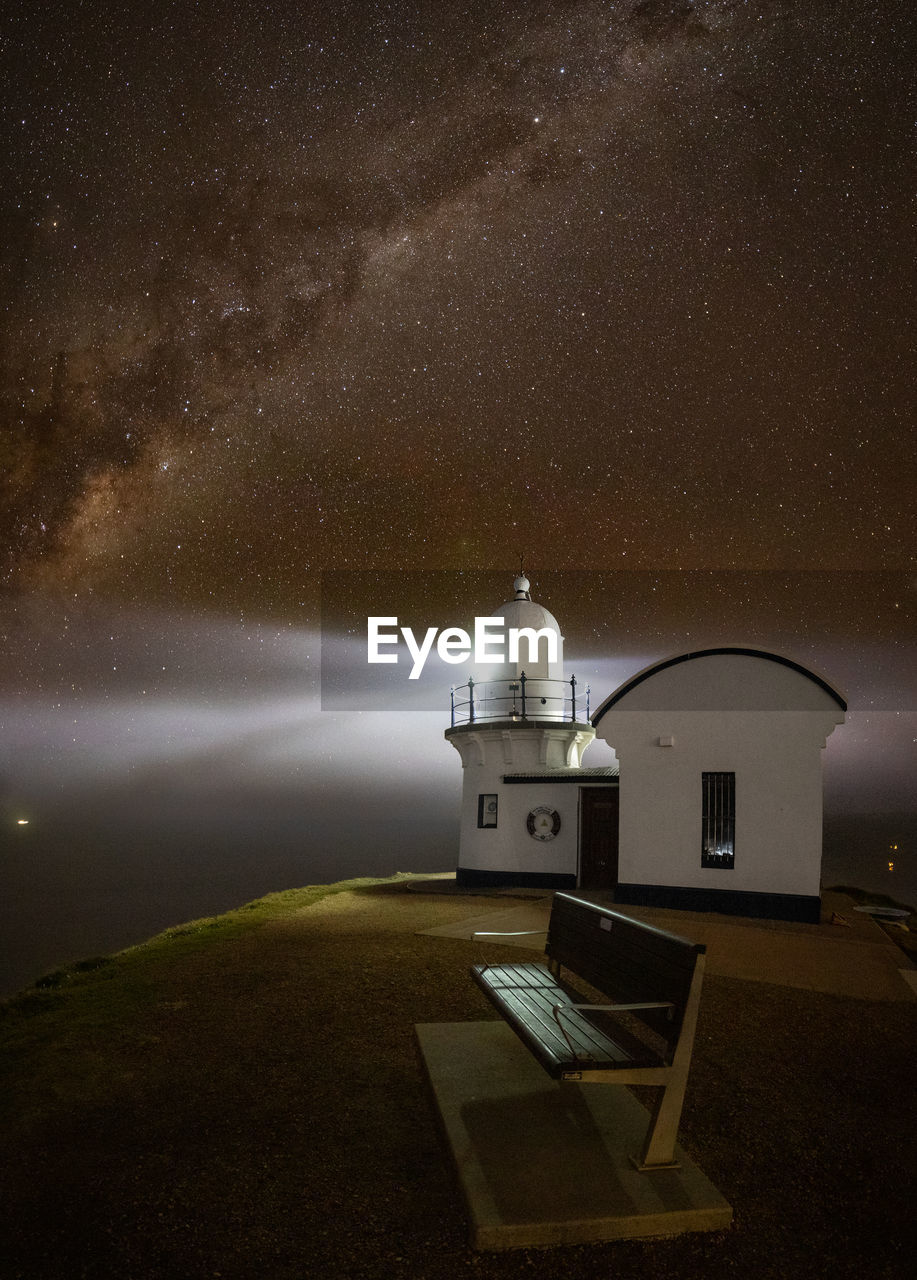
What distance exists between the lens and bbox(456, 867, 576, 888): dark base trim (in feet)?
59.5

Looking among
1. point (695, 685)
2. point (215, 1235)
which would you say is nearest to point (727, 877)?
point (695, 685)

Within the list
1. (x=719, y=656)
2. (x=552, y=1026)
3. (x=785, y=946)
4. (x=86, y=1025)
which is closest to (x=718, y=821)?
(x=719, y=656)

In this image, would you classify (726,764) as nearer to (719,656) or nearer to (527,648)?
(719,656)

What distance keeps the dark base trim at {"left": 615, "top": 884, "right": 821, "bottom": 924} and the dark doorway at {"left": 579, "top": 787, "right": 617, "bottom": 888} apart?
360 centimetres

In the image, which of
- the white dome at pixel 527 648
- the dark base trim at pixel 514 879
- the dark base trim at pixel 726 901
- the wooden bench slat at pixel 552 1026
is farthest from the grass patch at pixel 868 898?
the wooden bench slat at pixel 552 1026

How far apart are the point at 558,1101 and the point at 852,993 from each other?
5079 mm

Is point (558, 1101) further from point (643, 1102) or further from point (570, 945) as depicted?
point (570, 945)

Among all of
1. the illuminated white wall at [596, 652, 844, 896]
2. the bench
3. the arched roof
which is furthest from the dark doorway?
the bench

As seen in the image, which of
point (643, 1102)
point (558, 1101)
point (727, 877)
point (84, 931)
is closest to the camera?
point (558, 1101)

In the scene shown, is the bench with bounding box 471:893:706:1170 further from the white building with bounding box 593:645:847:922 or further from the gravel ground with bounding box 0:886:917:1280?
the white building with bounding box 593:645:847:922

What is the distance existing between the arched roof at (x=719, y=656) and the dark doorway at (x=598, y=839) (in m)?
4.01

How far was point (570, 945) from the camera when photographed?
5.63 meters

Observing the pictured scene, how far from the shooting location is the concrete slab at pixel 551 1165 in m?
3.29

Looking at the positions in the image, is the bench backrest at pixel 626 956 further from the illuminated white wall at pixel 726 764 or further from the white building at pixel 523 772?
the white building at pixel 523 772
